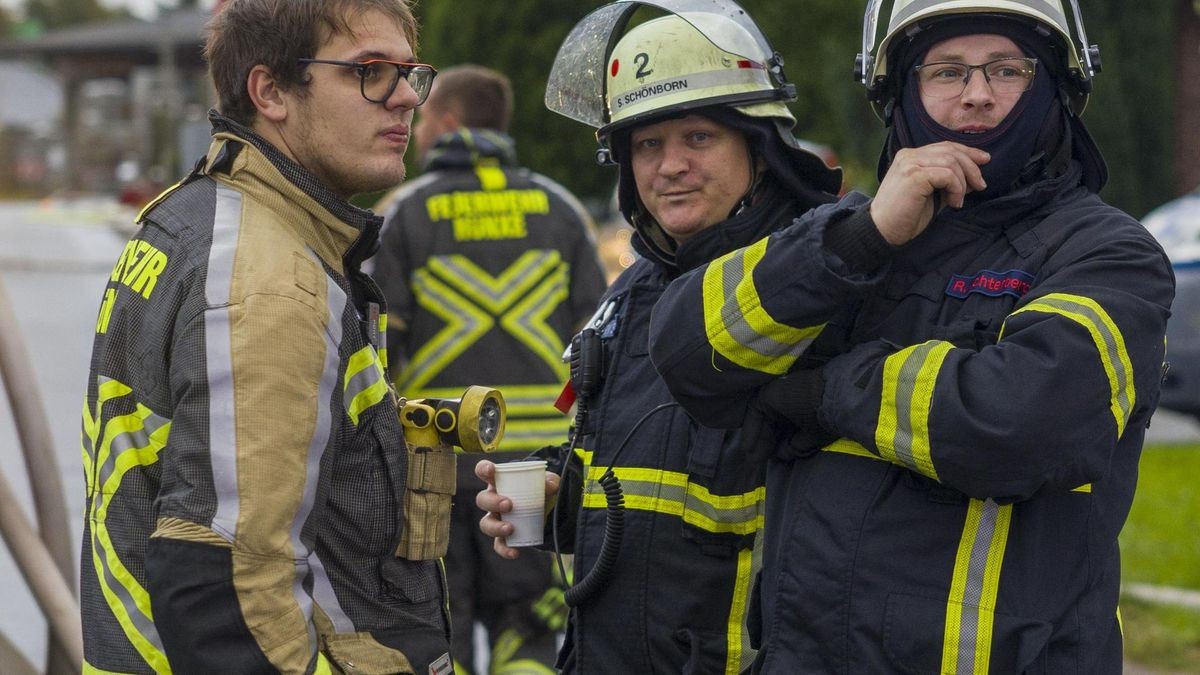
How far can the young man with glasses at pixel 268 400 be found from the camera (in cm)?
220

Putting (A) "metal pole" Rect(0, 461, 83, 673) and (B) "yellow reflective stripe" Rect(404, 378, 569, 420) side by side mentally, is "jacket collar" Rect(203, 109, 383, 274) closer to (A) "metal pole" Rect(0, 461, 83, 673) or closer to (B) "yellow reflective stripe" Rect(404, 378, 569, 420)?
(A) "metal pole" Rect(0, 461, 83, 673)

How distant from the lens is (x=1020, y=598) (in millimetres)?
2234

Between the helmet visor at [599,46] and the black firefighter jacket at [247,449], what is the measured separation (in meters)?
1.01

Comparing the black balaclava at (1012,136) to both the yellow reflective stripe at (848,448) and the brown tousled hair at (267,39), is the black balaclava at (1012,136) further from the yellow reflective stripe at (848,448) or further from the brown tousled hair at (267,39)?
the brown tousled hair at (267,39)

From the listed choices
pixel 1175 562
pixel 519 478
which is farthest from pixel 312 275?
pixel 1175 562

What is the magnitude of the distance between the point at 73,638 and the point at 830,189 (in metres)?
2.55

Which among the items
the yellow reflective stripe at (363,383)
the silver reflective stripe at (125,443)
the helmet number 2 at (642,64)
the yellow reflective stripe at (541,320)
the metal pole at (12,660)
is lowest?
the metal pole at (12,660)

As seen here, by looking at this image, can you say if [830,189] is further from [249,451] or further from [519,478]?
[249,451]

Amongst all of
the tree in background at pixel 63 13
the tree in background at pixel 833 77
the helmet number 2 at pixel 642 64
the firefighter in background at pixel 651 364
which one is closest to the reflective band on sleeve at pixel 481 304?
the firefighter in background at pixel 651 364

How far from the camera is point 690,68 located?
10.5 feet

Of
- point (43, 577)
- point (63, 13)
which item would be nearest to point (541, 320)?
point (43, 577)

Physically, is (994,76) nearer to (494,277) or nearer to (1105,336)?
(1105,336)

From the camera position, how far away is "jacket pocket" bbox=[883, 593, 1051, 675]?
2.22 metres

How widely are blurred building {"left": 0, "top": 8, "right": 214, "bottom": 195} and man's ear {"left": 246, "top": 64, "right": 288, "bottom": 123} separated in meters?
48.0
